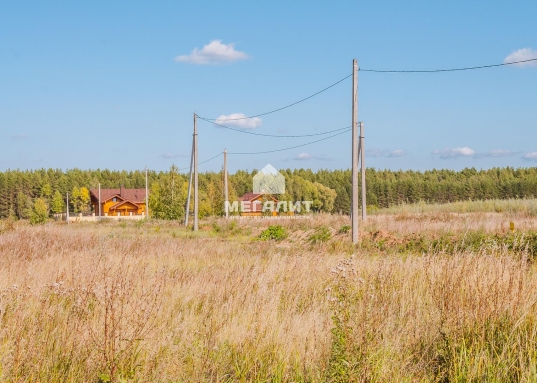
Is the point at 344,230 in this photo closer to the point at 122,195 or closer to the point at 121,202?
the point at 121,202

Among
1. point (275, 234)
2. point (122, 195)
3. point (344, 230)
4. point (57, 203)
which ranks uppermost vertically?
point (122, 195)

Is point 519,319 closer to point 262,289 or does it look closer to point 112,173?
point 262,289

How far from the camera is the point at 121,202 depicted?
82188mm

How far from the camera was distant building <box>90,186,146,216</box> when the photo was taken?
81.5m

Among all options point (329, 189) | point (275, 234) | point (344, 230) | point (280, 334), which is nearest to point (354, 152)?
point (344, 230)

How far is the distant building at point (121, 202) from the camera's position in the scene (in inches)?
3210

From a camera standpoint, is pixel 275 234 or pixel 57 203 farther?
pixel 57 203

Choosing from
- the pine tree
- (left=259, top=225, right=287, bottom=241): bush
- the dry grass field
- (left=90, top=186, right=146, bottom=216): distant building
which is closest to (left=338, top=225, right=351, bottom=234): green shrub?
(left=259, top=225, right=287, bottom=241): bush

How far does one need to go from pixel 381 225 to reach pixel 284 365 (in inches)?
707

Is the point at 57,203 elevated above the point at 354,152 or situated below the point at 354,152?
below

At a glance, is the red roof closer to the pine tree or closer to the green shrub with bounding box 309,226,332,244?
the pine tree

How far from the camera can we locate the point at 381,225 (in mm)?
21375

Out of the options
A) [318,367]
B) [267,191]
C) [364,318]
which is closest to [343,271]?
[364,318]

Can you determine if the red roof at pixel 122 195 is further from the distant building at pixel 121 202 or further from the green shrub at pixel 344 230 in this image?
the green shrub at pixel 344 230
